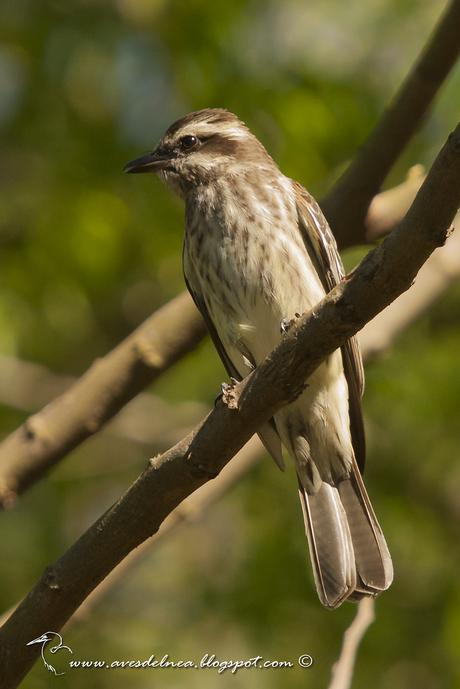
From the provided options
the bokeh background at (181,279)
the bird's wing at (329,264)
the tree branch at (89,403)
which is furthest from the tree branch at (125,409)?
the tree branch at (89,403)

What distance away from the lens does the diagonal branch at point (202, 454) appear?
331 centimetres

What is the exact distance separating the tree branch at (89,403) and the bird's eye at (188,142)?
126 centimetres

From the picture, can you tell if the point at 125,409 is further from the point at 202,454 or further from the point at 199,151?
the point at 202,454

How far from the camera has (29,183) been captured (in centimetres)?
688

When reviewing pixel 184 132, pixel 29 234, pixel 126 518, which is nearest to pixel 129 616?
pixel 29 234

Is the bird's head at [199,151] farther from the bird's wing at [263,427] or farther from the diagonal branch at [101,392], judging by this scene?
the diagonal branch at [101,392]

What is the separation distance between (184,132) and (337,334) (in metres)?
2.79

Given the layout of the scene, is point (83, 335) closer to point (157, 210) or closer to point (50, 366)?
point (50, 366)

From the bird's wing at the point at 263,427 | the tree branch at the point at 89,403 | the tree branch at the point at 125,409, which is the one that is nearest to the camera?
the tree branch at the point at 89,403

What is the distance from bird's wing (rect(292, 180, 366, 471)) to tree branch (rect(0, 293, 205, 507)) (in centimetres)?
64

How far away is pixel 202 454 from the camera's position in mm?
3566

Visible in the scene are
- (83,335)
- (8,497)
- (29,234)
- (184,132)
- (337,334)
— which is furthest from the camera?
(83,335)

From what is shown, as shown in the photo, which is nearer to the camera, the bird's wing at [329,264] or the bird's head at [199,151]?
the bird's wing at [329,264]

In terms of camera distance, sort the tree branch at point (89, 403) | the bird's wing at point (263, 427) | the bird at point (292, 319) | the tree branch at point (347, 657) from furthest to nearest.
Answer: the bird's wing at point (263, 427), the bird at point (292, 319), the tree branch at point (89, 403), the tree branch at point (347, 657)
